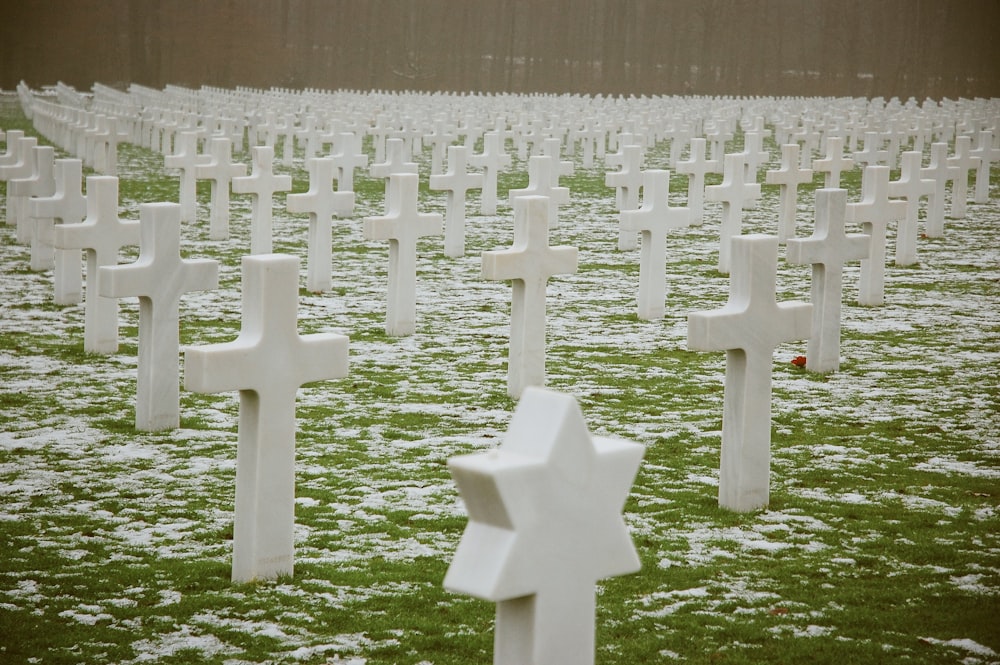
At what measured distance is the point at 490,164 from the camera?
58.4 ft

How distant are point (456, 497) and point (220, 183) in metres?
9.86

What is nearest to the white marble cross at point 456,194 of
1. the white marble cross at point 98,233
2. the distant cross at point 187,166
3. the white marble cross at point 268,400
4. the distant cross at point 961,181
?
the distant cross at point 187,166

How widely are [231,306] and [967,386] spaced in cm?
594

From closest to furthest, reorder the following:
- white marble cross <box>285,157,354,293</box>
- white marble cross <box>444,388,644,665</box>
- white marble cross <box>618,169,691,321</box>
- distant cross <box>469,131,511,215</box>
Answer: white marble cross <box>444,388,644,665</box>
white marble cross <box>618,169,691,321</box>
white marble cross <box>285,157,354,293</box>
distant cross <box>469,131,511,215</box>

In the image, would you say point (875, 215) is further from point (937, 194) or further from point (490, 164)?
point (490, 164)

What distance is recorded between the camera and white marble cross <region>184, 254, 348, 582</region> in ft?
16.4

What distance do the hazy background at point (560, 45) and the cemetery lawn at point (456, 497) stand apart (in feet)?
158

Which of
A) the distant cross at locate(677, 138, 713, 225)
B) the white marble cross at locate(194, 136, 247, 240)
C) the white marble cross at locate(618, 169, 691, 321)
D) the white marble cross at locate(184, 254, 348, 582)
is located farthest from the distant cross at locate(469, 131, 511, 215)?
the white marble cross at locate(184, 254, 348, 582)

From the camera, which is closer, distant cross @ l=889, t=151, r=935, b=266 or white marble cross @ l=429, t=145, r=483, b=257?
distant cross @ l=889, t=151, r=935, b=266

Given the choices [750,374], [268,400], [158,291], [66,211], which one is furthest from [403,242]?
[268,400]

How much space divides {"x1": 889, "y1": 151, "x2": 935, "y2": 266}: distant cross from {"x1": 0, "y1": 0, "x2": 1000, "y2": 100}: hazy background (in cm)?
4787

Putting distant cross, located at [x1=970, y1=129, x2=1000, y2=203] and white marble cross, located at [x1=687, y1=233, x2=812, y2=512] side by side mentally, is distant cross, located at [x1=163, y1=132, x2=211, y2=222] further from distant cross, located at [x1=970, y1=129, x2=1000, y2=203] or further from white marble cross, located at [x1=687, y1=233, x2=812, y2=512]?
distant cross, located at [x1=970, y1=129, x2=1000, y2=203]

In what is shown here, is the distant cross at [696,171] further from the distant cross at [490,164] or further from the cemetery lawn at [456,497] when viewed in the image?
the cemetery lawn at [456,497]

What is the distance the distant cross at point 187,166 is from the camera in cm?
1616
